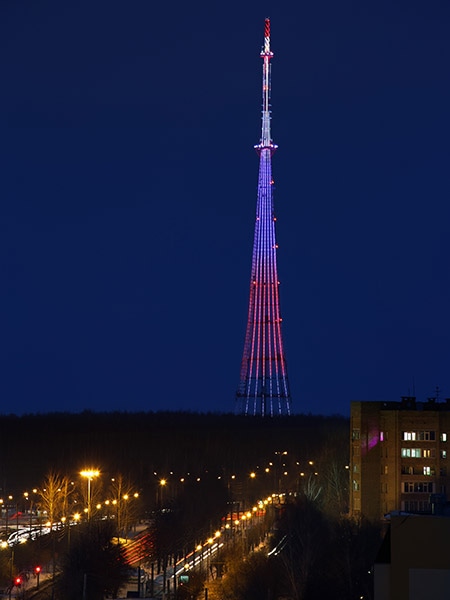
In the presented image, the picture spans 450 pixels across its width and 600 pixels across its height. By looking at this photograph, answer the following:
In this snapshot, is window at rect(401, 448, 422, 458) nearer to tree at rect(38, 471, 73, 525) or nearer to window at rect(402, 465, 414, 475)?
window at rect(402, 465, 414, 475)

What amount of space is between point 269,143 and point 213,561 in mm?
42218

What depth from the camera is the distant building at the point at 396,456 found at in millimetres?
66375

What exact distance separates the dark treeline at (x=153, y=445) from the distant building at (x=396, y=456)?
54.4 feet

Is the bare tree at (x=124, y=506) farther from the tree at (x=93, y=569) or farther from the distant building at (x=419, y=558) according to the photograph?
the distant building at (x=419, y=558)

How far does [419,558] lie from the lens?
25484 mm

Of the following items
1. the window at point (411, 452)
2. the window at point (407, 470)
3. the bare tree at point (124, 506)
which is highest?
the window at point (411, 452)

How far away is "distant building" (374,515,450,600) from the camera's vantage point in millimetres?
25188

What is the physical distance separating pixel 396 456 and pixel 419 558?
139ft

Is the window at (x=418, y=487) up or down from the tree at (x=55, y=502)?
up

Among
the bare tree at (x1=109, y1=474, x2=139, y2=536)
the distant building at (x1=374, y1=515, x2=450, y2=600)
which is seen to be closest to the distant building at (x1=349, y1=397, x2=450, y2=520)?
the bare tree at (x1=109, y1=474, x2=139, y2=536)

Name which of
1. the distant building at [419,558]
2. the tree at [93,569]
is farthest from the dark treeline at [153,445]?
the distant building at [419,558]

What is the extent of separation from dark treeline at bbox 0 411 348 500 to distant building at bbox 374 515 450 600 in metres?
54.1

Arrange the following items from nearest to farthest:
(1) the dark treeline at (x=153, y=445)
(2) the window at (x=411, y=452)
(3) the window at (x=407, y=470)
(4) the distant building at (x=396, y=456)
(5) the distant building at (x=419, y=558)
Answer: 1. (5) the distant building at (x=419, y=558)
2. (4) the distant building at (x=396, y=456)
3. (3) the window at (x=407, y=470)
4. (2) the window at (x=411, y=452)
5. (1) the dark treeline at (x=153, y=445)

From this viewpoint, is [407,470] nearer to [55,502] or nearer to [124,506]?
[124,506]
